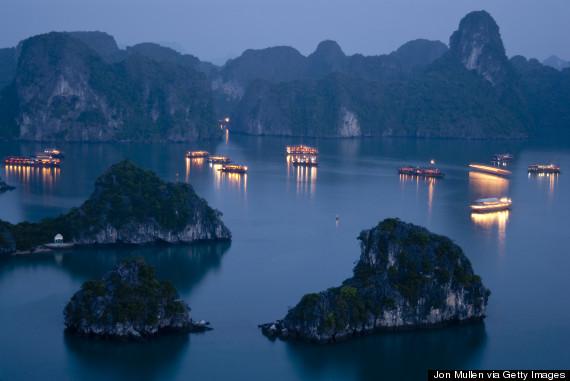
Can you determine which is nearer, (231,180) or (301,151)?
(231,180)

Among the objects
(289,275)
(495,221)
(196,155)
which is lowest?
(289,275)

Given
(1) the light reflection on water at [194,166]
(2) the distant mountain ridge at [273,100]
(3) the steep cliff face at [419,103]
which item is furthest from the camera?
(3) the steep cliff face at [419,103]

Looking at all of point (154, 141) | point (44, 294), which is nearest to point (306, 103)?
point (154, 141)

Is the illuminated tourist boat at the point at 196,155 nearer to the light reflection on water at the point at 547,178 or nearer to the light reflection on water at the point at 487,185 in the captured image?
the light reflection on water at the point at 487,185

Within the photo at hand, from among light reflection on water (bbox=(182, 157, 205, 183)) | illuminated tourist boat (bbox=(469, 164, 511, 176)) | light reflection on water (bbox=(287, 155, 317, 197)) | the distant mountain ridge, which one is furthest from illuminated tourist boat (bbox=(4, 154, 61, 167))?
illuminated tourist boat (bbox=(469, 164, 511, 176))

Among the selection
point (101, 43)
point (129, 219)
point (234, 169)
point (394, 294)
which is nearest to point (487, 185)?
point (234, 169)

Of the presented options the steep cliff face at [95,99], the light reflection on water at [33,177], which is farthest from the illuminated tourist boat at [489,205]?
the steep cliff face at [95,99]

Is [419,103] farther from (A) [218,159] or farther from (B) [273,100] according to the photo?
(A) [218,159]
